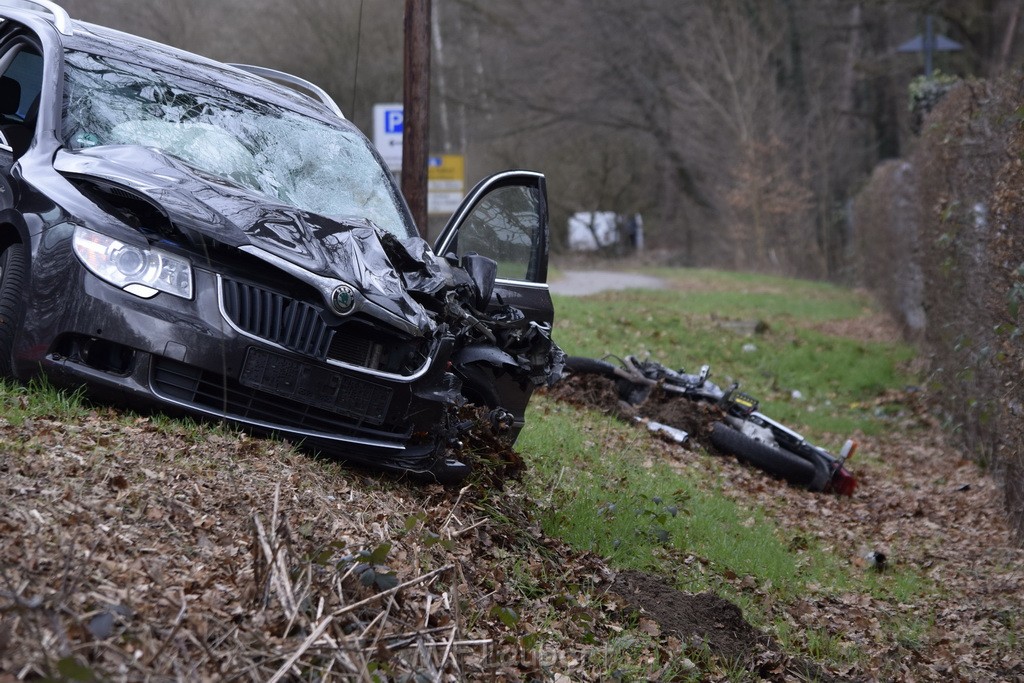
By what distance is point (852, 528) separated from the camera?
30.1 ft

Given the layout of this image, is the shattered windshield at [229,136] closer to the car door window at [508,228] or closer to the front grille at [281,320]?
the car door window at [508,228]

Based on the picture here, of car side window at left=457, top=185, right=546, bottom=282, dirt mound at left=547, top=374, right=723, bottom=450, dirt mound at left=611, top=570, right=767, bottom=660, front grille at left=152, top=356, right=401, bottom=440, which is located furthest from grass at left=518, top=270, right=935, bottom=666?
front grille at left=152, top=356, right=401, bottom=440

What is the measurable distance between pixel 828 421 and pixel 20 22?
33.1 feet

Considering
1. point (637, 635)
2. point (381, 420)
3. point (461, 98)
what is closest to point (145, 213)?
point (381, 420)

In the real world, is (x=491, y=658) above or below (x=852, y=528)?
above

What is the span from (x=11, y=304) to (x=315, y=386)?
4.90 ft

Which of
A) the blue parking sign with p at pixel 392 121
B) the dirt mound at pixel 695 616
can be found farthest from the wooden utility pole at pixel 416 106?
the blue parking sign with p at pixel 392 121

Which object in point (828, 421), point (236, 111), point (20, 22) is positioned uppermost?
point (20, 22)

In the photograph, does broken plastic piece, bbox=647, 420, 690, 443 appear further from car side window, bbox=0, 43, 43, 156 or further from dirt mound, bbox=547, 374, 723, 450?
car side window, bbox=0, 43, 43, 156

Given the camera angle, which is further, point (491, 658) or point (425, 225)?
point (425, 225)

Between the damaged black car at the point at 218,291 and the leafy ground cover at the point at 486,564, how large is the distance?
0.22 m

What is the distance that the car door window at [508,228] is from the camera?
6.67m

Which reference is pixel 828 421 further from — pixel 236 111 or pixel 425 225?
pixel 236 111

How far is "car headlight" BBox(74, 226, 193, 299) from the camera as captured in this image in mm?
5020
